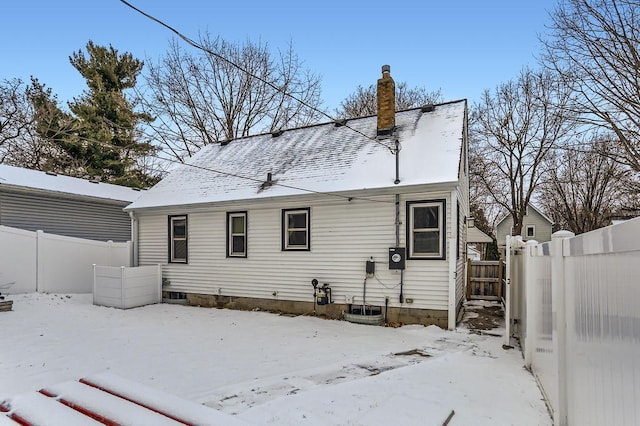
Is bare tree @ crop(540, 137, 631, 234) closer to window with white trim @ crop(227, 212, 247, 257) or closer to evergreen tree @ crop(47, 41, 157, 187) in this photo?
window with white trim @ crop(227, 212, 247, 257)

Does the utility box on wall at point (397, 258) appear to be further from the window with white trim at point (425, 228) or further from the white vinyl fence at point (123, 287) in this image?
the white vinyl fence at point (123, 287)

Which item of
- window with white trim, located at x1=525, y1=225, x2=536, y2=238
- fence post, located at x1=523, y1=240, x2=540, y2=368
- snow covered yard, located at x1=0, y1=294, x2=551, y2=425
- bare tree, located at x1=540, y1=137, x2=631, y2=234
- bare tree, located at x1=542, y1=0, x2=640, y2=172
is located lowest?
snow covered yard, located at x1=0, y1=294, x2=551, y2=425

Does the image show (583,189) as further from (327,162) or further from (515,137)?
(327,162)

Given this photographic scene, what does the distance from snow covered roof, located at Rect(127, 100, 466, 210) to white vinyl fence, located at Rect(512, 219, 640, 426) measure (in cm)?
487

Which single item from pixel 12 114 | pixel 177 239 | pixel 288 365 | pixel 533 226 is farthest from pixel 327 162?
pixel 533 226

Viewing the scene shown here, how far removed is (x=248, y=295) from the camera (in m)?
10.4

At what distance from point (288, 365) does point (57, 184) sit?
501 inches

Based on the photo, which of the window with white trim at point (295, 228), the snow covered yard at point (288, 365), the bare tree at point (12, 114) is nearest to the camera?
the snow covered yard at point (288, 365)

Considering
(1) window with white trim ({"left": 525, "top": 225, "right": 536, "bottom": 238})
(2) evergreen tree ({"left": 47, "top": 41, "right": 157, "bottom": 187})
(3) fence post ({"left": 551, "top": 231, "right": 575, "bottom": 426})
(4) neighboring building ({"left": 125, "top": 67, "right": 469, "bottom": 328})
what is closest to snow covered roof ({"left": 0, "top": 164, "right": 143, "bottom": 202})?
(4) neighboring building ({"left": 125, "top": 67, "right": 469, "bottom": 328})

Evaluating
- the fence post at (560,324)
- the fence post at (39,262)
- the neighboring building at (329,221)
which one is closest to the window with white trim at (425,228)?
the neighboring building at (329,221)

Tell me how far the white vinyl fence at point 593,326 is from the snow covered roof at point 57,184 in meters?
14.5

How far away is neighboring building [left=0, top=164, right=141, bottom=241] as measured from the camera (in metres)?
12.3

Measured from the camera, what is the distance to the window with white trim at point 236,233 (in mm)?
10562

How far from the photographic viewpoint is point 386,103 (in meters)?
10.5
